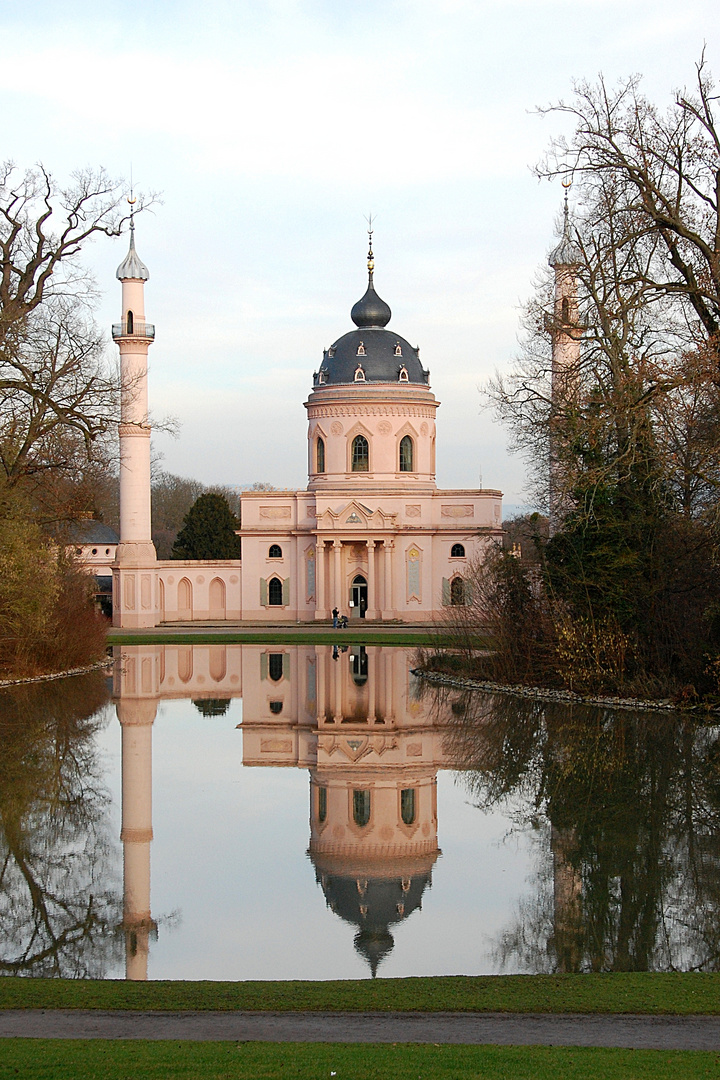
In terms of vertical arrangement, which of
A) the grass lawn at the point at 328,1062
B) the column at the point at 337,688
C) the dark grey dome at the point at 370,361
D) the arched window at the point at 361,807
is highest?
the dark grey dome at the point at 370,361

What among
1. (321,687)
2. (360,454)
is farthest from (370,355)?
(321,687)

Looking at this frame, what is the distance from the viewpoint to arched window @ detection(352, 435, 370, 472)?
5831 centimetres

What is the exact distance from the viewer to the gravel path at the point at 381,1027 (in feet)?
24.5

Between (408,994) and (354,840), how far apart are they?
5.64m

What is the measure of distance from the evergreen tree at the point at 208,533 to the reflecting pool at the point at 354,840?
38.5 meters

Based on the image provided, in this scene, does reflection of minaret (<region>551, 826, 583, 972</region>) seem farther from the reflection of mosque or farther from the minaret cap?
the minaret cap

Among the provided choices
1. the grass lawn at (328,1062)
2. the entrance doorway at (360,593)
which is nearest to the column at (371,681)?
the entrance doorway at (360,593)

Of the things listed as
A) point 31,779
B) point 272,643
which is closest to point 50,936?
point 31,779

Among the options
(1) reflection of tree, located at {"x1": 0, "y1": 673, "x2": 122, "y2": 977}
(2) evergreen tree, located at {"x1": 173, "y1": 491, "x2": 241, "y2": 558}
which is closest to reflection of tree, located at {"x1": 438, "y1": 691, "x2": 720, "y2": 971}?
(1) reflection of tree, located at {"x1": 0, "y1": 673, "x2": 122, "y2": 977}

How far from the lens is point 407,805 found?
52.7ft

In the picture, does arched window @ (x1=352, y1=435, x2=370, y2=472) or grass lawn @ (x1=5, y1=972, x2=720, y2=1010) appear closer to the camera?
grass lawn @ (x1=5, y1=972, x2=720, y2=1010)

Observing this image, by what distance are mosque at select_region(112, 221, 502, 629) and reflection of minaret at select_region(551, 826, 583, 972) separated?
137 ft

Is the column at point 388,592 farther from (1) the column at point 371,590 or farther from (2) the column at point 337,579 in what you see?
(2) the column at point 337,579

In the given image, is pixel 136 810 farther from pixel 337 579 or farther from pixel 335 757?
pixel 337 579
